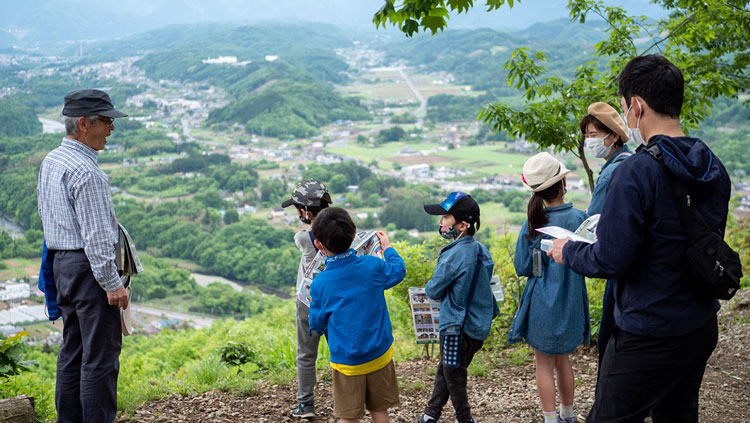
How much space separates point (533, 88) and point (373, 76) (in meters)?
117

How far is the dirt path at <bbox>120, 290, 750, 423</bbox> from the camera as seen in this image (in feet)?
13.7

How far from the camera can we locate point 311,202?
3748 millimetres

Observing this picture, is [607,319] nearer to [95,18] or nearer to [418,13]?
[418,13]

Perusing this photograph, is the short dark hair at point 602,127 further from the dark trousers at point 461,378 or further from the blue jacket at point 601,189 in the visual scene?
the dark trousers at point 461,378

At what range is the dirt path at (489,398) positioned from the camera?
4188mm

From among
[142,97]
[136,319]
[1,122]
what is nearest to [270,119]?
[142,97]

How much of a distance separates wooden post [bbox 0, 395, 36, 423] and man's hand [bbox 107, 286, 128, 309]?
3.19 feet

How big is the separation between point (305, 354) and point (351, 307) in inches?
46.5

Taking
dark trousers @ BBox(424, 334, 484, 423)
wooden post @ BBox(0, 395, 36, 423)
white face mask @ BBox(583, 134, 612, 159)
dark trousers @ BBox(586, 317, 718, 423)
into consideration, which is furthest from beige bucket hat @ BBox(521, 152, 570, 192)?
wooden post @ BBox(0, 395, 36, 423)

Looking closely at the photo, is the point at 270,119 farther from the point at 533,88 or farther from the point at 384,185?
the point at 533,88

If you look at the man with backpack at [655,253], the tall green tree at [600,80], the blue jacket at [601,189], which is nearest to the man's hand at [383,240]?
the blue jacket at [601,189]

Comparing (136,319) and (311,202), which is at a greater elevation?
(311,202)

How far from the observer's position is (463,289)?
11.3ft

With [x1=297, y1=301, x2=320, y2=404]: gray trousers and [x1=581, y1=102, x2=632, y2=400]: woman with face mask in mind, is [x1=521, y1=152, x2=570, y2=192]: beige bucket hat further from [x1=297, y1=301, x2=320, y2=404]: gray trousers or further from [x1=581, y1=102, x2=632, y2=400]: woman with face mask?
[x1=297, y1=301, x2=320, y2=404]: gray trousers
